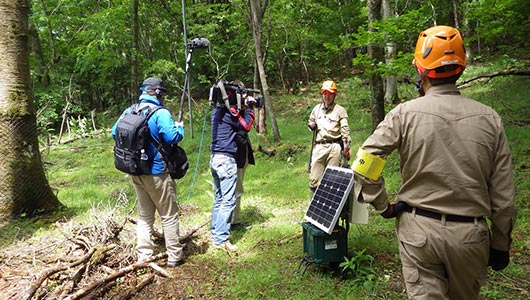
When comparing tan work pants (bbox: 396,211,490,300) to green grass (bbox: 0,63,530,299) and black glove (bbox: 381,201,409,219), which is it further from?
green grass (bbox: 0,63,530,299)

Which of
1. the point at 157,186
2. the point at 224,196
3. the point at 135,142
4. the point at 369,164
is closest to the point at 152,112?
the point at 135,142

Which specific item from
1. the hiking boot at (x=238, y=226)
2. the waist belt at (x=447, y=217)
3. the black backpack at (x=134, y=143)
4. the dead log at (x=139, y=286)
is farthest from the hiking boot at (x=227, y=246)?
the waist belt at (x=447, y=217)

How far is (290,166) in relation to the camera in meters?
8.88

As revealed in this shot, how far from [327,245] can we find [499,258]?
68.6 inches

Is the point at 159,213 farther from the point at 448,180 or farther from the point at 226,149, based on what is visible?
the point at 448,180

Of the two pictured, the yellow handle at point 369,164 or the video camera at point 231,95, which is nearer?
the yellow handle at point 369,164

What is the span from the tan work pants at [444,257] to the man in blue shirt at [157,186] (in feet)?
9.20

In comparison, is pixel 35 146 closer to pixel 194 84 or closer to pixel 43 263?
pixel 43 263

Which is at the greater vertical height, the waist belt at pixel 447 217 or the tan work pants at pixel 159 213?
the waist belt at pixel 447 217

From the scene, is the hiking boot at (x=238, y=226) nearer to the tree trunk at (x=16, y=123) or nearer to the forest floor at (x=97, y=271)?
the forest floor at (x=97, y=271)

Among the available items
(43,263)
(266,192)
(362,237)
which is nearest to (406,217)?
(362,237)

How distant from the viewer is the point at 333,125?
5441 mm

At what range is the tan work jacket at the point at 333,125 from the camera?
5441 mm

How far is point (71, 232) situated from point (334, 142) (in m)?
3.97
